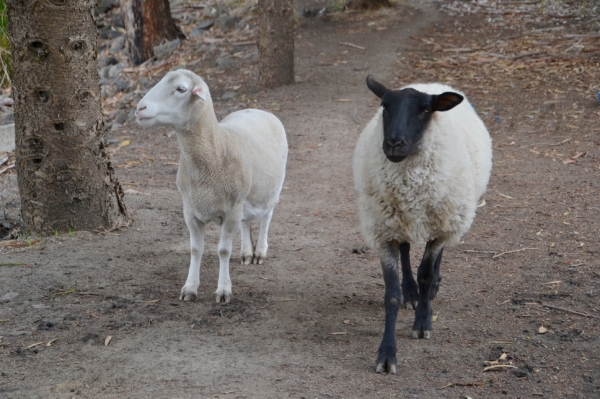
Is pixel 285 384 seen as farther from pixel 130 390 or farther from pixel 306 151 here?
pixel 306 151

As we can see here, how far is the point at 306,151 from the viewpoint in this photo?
10.3 meters

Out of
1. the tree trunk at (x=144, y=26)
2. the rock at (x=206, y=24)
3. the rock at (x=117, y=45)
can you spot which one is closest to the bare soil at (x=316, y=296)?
the tree trunk at (x=144, y=26)

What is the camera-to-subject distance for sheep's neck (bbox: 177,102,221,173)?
5.50 m

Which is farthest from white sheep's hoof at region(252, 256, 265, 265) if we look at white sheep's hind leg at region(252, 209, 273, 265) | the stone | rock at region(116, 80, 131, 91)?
rock at region(116, 80, 131, 91)

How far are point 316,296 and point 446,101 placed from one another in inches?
81.0

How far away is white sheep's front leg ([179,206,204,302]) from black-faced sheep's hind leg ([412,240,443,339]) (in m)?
1.82

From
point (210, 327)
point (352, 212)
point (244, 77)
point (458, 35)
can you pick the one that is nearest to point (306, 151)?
point (352, 212)

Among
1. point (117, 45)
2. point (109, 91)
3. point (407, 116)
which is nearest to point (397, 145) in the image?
point (407, 116)

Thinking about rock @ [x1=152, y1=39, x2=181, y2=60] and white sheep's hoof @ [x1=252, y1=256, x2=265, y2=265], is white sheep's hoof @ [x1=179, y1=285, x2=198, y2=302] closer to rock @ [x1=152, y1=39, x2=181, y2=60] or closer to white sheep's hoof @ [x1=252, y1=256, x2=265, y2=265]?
white sheep's hoof @ [x1=252, y1=256, x2=265, y2=265]

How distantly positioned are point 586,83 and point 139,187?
8096mm

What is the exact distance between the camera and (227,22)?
1789cm

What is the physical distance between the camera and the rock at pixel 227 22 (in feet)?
58.5

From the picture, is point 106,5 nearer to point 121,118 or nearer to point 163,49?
point 163,49

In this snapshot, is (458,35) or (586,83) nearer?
(586,83)
